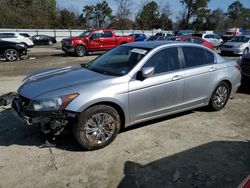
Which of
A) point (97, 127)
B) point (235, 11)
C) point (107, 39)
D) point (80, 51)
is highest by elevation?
point (235, 11)

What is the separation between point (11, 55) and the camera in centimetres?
1538

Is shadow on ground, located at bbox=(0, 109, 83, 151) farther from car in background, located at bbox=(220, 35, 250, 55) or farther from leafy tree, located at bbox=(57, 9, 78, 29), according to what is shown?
leafy tree, located at bbox=(57, 9, 78, 29)

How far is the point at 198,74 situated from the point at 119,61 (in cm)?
158

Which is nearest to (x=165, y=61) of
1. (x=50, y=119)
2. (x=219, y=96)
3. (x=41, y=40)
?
(x=219, y=96)

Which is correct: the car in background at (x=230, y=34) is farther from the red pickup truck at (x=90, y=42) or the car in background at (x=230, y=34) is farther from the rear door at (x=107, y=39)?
the red pickup truck at (x=90, y=42)

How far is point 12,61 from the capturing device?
15.4 meters

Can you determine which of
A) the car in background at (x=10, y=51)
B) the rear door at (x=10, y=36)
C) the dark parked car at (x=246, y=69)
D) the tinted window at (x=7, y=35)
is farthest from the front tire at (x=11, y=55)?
the dark parked car at (x=246, y=69)

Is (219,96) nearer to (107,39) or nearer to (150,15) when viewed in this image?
(107,39)

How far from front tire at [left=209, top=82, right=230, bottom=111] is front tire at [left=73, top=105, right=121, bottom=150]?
8.16 feet

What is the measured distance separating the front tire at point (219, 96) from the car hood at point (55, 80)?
2.62m

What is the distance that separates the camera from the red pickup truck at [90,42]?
18.5 m

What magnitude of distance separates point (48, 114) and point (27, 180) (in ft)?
3.02

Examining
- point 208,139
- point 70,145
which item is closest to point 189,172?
point 208,139

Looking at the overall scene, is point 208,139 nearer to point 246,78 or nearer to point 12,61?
point 246,78
